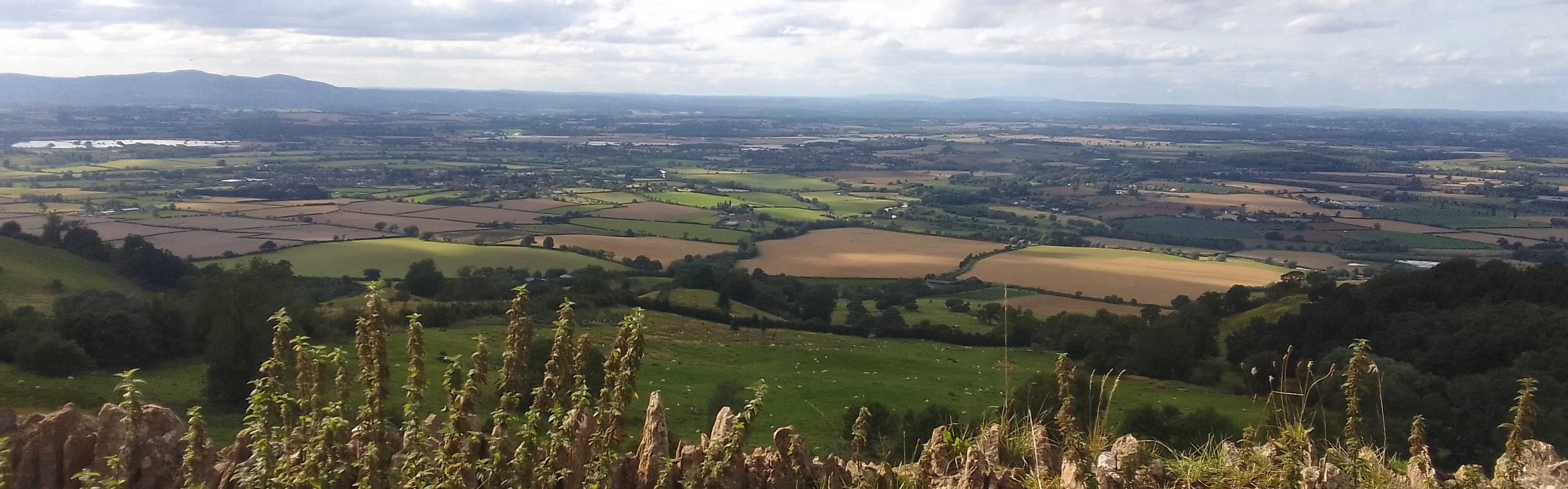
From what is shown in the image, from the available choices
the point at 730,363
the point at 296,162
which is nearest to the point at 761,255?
the point at 730,363

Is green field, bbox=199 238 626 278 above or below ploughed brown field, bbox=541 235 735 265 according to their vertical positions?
above

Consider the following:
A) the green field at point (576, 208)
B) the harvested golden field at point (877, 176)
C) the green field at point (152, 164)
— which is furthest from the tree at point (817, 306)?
the green field at point (152, 164)

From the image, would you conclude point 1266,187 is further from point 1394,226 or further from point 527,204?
point 527,204

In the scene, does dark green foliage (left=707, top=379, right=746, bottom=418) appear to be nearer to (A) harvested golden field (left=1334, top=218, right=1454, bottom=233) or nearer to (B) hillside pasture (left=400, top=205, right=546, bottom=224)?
(B) hillside pasture (left=400, top=205, right=546, bottom=224)

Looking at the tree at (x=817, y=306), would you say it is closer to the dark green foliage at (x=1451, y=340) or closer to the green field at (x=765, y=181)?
the dark green foliage at (x=1451, y=340)

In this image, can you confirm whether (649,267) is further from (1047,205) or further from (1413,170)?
(1413,170)

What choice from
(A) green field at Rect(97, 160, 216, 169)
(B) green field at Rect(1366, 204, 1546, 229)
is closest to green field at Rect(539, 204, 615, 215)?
(A) green field at Rect(97, 160, 216, 169)

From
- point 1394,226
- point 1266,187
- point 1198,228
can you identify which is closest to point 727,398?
point 1198,228
